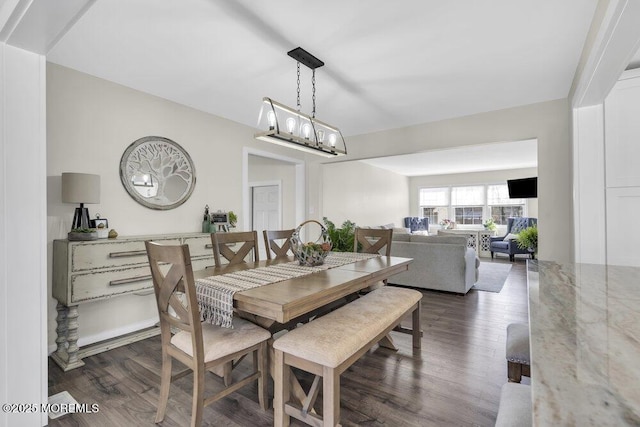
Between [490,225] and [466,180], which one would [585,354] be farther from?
[466,180]

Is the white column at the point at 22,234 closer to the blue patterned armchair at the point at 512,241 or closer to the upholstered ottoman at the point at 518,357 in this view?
the upholstered ottoman at the point at 518,357

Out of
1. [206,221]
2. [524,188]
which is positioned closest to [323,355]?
[206,221]

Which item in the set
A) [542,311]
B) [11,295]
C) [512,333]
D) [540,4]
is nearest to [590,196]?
[540,4]

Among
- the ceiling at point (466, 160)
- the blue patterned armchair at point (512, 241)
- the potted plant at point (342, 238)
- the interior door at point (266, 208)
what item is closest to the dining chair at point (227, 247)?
the potted plant at point (342, 238)

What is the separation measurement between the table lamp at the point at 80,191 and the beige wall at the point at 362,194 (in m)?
3.73

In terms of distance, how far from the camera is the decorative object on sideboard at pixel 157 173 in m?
3.12

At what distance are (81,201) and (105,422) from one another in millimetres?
1682

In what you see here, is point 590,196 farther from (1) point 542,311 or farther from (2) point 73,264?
(2) point 73,264

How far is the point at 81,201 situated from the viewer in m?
2.52

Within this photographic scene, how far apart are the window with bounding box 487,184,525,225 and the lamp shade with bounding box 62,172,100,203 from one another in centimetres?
960

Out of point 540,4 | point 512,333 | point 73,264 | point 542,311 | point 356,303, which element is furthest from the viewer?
point 73,264

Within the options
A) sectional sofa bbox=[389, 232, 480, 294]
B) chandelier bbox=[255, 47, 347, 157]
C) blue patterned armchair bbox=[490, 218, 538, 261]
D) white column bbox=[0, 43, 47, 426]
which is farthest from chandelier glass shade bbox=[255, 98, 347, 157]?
blue patterned armchair bbox=[490, 218, 538, 261]

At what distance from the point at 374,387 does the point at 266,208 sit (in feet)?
16.1

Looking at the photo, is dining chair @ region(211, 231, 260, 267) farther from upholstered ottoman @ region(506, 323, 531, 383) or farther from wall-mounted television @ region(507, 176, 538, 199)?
wall-mounted television @ region(507, 176, 538, 199)
